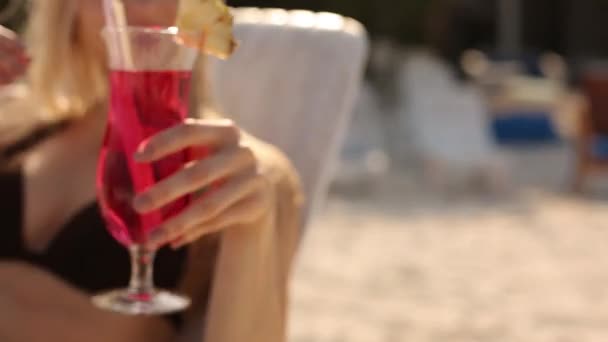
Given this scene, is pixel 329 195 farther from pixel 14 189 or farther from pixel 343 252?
pixel 14 189

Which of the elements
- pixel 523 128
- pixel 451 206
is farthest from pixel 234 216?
pixel 523 128

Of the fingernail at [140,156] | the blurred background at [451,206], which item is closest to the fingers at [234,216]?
the fingernail at [140,156]

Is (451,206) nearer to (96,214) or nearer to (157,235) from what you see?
(96,214)

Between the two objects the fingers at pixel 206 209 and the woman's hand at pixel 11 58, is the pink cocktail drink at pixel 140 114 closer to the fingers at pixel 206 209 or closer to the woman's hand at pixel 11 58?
the fingers at pixel 206 209

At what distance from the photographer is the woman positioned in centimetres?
113

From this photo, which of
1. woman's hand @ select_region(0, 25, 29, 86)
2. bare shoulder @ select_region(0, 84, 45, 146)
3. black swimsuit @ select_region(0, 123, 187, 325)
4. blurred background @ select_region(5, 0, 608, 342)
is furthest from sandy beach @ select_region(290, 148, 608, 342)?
woman's hand @ select_region(0, 25, 29, 86)

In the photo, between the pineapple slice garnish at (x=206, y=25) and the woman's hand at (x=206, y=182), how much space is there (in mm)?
80

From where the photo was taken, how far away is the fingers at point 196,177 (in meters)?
1.06

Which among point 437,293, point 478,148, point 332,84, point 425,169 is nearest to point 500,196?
point 478,148

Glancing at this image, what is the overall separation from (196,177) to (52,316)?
→ 0.49 meters

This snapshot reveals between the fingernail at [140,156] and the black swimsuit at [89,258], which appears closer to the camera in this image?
the fingernail at [140,156]

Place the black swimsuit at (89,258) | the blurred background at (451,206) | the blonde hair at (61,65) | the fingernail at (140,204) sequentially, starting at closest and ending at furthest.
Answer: the fingernail at (140,204) → the black swimsuit at (89,258) → the blonde hair at (61,65) → the blurred background at (451,206)

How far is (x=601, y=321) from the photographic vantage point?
3.84m

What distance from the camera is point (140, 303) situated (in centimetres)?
122
